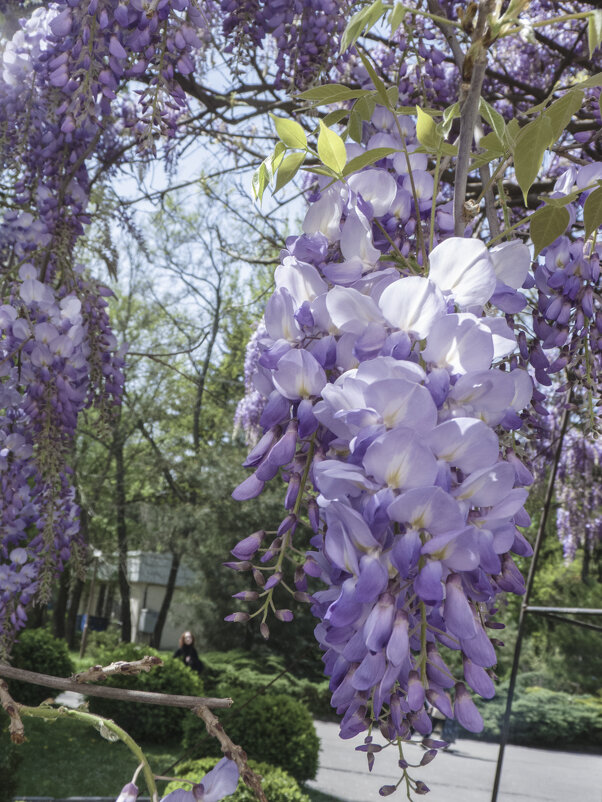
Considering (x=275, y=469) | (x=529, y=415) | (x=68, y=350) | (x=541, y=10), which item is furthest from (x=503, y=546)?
(x=541, y=10)

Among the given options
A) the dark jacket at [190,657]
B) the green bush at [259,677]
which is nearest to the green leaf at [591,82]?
the dark jacket at [190,657]

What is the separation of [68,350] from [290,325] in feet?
4.97

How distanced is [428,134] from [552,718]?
12.3m

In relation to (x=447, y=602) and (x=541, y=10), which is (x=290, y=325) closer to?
(x=447, y=602)

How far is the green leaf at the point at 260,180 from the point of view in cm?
89

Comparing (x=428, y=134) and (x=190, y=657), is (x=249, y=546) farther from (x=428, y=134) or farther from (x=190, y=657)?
(x=190, y=657)

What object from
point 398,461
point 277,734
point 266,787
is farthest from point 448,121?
point 277,734

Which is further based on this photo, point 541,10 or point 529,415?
point 541,10

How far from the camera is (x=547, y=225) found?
2.30ft

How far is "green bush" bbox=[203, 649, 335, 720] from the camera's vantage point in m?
10.4

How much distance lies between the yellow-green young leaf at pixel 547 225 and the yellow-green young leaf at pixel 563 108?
0.07m

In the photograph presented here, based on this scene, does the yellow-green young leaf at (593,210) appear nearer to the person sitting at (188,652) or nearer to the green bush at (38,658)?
the person sitting at (188,652)

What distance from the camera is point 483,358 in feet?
1.83

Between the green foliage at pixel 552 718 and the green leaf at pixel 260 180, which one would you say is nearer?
the green leaf at pixel 260 180
